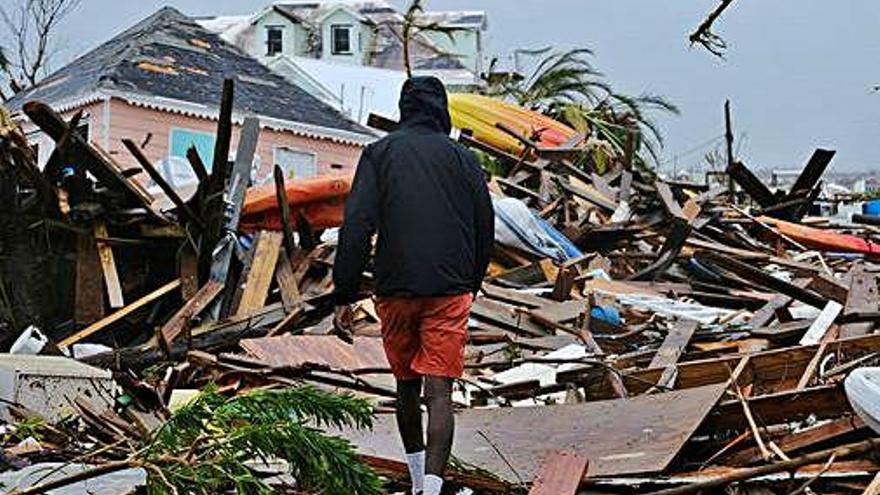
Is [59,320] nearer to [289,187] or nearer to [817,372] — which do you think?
[289,187]

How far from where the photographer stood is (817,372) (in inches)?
206

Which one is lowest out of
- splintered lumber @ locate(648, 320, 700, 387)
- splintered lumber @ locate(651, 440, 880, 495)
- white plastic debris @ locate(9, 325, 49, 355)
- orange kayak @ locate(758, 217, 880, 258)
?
orange kayak @ locate(758, 217, 880, 258)

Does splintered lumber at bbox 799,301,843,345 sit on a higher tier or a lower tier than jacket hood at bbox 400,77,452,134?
lower

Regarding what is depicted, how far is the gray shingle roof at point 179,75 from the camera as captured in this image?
1767 cm

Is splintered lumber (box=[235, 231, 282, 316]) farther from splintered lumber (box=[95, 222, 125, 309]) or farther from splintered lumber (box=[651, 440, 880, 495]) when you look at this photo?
splintered lumber (box=[651, 440, 880, 495])

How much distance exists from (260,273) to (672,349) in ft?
10.6

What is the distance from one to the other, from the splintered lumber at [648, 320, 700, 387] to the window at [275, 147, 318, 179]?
12.5 m

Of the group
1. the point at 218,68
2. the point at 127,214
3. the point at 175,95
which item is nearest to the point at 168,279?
the point at 127,214

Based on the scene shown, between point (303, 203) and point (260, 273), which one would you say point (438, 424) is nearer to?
point (260, 273)

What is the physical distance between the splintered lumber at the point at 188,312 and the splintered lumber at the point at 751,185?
7.22 meters

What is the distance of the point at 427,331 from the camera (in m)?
4.09

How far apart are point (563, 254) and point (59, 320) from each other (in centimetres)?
405

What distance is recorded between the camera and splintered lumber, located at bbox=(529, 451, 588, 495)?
3.83 meters

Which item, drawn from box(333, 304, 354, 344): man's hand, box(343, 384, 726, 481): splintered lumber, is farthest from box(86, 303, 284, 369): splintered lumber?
box(343, 384, 726, 481): splintered lumber
